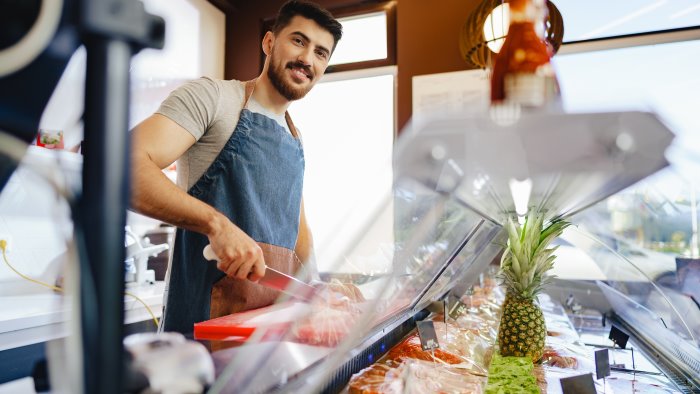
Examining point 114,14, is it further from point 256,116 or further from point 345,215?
point 256,116

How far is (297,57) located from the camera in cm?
190

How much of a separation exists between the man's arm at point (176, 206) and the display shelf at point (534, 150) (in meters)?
0.47

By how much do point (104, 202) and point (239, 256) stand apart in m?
0.85

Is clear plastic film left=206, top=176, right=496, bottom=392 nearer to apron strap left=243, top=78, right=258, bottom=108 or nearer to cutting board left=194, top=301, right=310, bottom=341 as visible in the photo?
cutting board left=194, top=301, right=310, bottom=341

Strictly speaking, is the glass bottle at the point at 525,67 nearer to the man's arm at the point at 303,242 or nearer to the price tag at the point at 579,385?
the price tag at the point at 579,385

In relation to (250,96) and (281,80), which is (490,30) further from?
(250,96)

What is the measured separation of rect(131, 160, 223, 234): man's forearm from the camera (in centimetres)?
123

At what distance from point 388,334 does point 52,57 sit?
125cm

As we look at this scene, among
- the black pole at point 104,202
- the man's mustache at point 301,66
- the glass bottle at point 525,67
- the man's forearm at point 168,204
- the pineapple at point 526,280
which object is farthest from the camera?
the man's mustache at point 301,66

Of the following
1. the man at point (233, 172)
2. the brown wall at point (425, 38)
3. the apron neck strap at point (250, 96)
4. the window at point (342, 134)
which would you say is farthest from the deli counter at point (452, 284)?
the window at point (342, 134)

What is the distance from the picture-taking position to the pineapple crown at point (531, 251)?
1532mm

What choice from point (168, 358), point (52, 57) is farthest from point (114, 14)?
point (168, 358)

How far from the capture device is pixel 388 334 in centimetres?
138

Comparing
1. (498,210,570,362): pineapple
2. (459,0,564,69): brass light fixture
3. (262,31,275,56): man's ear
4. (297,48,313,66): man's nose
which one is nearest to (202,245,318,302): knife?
(498,210,570,362): pineapple
